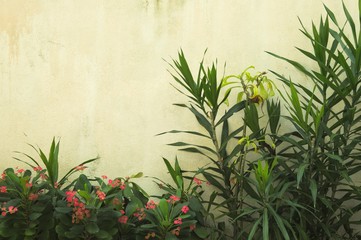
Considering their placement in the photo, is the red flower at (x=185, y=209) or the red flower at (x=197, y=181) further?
the red flower at (x=197, y=181)

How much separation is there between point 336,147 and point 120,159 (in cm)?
137

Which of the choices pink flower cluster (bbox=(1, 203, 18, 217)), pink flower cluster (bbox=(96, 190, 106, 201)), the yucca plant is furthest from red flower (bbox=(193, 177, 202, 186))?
pink flower cluster (bbox=(1, 203, 18, 217))

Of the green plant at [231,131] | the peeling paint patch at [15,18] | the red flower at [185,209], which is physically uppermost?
the peeling paint patch at [15,18]

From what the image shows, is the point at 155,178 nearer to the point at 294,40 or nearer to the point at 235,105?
the point at 235,105

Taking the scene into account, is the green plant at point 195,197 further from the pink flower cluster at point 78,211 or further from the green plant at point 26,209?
the green plant at point 26,209

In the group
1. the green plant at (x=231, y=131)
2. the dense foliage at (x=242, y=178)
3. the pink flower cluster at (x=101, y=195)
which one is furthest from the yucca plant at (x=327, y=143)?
the pink flower cluster at (x=101, y=195)

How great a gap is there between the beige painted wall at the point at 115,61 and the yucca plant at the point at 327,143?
0.33 meters

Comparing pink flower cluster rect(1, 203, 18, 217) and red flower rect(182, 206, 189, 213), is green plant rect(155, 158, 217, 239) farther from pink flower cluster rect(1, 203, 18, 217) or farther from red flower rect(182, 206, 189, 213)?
pink flower cluster rect(1, 203, 18, 217)

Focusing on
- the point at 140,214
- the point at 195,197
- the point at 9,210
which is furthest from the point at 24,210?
the point at 195,197

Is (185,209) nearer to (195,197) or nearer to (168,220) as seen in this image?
(168,220)

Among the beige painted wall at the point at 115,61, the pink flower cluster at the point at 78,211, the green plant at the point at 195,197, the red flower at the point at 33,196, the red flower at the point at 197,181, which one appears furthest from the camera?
the beige painted wall at the point at 115,61

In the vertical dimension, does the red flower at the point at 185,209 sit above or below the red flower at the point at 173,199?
below

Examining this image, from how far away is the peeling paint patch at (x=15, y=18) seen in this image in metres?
4.17

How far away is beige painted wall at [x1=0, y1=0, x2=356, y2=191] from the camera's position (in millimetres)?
3992
